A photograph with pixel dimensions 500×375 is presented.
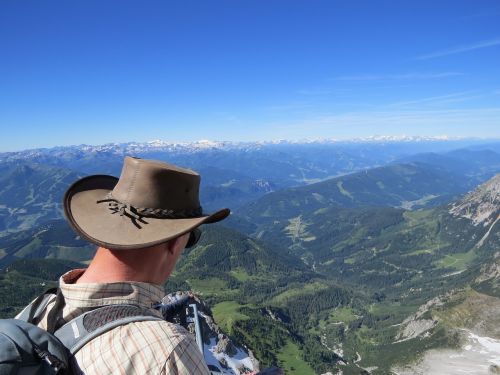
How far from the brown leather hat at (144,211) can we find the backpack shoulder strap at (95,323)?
77 cm

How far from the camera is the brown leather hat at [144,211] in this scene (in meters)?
4.92

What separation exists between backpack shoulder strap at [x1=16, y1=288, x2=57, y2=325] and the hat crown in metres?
1.51

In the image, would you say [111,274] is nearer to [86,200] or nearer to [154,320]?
[154,320]

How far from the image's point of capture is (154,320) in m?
3.97

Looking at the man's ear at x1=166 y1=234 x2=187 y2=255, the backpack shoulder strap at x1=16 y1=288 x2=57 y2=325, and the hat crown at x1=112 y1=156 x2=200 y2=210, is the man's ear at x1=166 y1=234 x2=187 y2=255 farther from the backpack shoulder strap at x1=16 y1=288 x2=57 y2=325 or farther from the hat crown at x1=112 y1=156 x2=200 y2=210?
the backpack shoulder strap at x1=16 y1=288 x2=57 y2=325

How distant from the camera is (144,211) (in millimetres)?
5188

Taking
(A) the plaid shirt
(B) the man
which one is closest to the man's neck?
(B) the man

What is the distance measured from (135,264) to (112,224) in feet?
2.30

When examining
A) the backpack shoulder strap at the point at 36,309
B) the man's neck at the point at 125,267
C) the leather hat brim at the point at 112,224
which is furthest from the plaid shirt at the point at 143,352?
the backpack shoulder strap at the point at 36,309

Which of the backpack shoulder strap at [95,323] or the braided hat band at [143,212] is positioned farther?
the braided hat band at [143,212]

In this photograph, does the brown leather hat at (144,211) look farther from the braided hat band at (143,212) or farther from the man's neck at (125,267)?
the man's neck at (125,267)

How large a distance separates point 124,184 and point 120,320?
6.50 feet

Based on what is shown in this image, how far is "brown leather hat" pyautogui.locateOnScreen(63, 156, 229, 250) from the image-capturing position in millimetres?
4920

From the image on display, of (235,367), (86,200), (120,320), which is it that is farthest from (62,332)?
(235,367)
